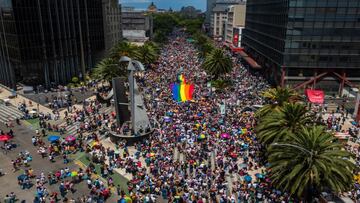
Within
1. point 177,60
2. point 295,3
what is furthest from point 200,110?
point 177,60

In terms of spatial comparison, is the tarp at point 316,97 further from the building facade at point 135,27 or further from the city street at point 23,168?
the building facade at point 135,27

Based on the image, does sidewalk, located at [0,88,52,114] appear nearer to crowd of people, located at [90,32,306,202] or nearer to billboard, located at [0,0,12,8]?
billboard, located at [0,0,12,8]

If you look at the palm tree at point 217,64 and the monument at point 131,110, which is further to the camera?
the palm tree at point 217,64

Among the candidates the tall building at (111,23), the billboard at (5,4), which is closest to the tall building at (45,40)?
the billboard at (5,4)

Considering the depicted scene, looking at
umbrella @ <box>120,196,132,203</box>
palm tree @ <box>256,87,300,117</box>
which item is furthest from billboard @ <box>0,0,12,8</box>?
palm tree @ <box>256,87,300,117</box>

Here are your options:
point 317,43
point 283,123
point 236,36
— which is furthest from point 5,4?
point 236,36
